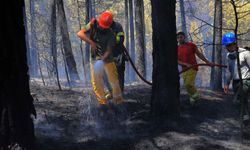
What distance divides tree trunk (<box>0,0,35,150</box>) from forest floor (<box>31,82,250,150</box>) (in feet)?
3.05

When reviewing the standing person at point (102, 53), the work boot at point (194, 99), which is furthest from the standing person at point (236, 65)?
the standing person at point (102, 53)

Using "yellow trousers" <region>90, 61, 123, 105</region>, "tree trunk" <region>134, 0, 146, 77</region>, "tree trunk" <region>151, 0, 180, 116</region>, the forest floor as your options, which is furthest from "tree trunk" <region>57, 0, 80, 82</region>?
"tree trunk" <region>151, 0, 180, 116</region>

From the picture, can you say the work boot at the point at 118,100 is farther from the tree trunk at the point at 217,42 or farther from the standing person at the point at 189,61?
the tree trunk at the point at 217,42

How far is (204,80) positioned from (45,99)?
42687 mm

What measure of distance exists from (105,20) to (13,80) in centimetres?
411

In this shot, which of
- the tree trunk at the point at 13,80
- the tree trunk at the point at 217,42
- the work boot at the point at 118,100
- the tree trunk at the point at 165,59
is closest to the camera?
the tree trunk at the point at 13,80

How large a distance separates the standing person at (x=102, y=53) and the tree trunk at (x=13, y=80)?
380cm

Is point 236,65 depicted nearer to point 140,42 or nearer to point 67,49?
point 67,49

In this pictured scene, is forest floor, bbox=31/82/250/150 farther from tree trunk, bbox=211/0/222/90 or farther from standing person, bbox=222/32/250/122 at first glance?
tree trunk, bbox=211/0/222/90

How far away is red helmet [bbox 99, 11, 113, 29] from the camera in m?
7.98

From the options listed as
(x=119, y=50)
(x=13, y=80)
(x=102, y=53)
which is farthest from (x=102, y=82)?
(x=13, y=80)

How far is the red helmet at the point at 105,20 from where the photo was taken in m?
7.98

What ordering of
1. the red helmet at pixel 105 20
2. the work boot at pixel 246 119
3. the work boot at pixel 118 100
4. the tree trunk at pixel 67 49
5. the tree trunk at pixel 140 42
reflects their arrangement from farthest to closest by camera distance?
the tree trunk at pixel 140 42
the tree trunk at pixel 67 49
the work boot at pixel 118 100
the red helmet at pixel 105 20
the work boot at pixel 246 119

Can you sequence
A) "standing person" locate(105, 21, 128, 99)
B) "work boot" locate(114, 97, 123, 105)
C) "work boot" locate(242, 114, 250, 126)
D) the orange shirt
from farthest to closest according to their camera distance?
the orange shirt, "standing person" locate(105, 21, 128, 99), "work boot" locate(114, 97, 123, 105), "work boot" locate(242, 114, 250, 126)
